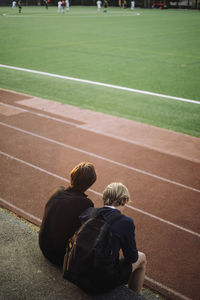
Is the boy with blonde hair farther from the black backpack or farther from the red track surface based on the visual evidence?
the red track surface

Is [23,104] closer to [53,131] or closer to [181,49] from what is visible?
[53,131]

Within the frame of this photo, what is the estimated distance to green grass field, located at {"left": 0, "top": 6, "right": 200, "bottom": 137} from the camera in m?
10.3

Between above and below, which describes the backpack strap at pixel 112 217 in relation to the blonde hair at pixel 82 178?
below

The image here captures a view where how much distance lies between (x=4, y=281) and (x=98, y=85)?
10.0 metres

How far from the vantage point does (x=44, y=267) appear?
3875mm

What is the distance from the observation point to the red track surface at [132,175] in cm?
445

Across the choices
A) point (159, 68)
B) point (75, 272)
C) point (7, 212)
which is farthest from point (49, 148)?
point (159, 68)

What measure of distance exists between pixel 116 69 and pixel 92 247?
1346 centimetres

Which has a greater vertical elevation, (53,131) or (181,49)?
(181,49)

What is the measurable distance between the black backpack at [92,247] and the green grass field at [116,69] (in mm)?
5901

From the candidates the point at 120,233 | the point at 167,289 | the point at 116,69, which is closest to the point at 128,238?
the point at 120,233

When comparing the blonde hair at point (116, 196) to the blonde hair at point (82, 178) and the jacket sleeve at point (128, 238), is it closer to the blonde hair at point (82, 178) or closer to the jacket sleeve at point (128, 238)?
the jacket sleeve at point (128, 238)

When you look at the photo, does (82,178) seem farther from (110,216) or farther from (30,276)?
(30,276)

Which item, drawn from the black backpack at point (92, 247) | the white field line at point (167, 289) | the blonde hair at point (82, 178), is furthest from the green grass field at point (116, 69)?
the black backpack at point (92, 247)
